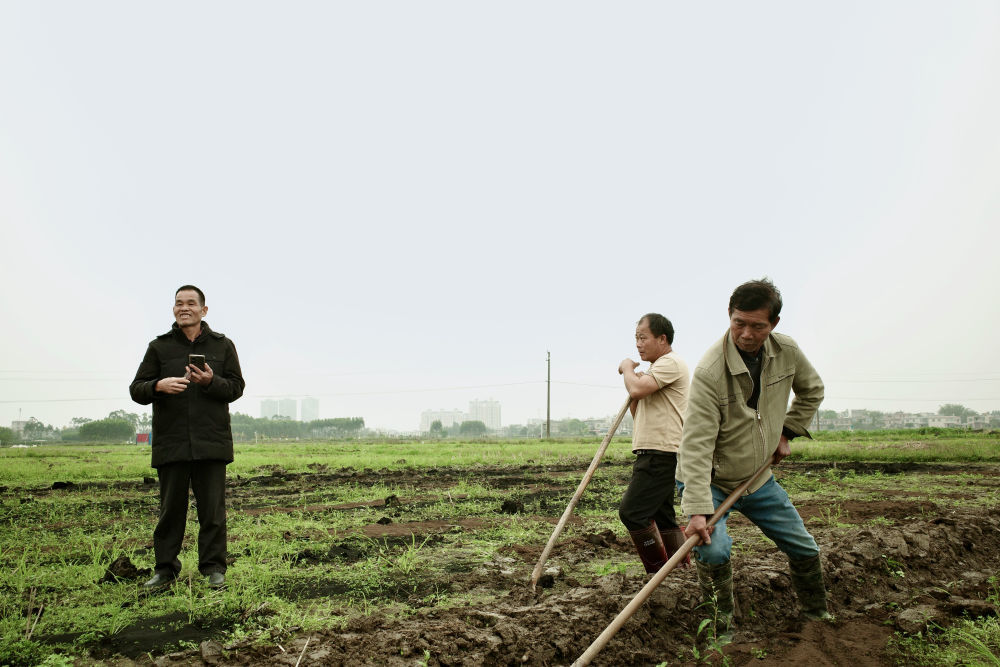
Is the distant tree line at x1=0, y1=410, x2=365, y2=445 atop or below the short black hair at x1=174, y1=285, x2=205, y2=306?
below

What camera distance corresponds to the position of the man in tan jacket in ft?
10.00

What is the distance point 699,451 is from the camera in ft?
10.2

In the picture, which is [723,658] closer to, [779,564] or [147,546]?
[779,564]

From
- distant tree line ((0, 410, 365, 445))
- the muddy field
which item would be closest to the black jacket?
the muddy field

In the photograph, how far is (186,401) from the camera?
4.32m

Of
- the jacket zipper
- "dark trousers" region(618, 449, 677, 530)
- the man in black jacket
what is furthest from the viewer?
the man in black jacket

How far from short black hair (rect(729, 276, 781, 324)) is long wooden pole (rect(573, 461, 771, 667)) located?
880mm

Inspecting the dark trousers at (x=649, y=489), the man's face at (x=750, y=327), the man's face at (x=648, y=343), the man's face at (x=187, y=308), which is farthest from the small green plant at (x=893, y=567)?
the man's face at (x=187, y=308)

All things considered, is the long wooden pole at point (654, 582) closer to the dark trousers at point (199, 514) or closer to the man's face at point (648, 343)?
the man's face at point (648, 343)

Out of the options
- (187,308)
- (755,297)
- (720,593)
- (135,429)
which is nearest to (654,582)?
(720,593)

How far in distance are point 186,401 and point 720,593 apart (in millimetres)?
3704

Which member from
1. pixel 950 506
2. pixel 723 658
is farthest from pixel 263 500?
pixel 950 506

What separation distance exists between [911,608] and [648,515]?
1.59 m

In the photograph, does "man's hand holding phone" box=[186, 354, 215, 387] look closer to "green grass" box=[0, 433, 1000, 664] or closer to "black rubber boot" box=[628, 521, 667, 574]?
"green grass" box=[0, 433, 1000, 664]
